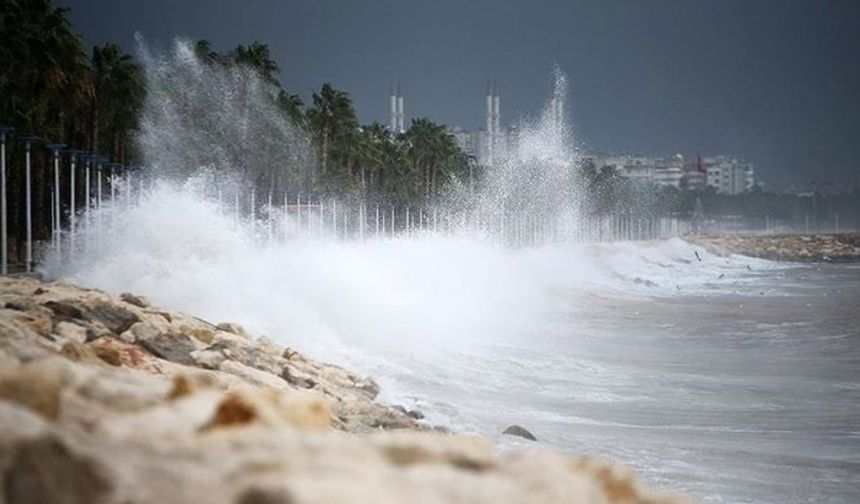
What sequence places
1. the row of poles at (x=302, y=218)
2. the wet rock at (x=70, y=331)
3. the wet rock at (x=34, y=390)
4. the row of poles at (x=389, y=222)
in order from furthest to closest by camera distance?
the row of poles at (x=389, y=222)
the row of poles at (x=302, y=218)
the wet rock at (x=70, y=331)
the wet rock at (x=34, y=390)

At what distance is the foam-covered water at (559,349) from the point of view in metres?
12.9

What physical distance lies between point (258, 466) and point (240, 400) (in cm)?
73

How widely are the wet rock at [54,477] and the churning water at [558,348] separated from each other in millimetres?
7893

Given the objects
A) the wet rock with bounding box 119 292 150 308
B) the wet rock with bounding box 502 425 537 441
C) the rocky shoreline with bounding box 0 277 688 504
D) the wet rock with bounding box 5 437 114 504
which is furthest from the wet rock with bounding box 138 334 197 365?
the wet rock with bounding box 5 437 114 504

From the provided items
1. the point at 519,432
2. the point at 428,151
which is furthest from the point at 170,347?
the point at 428,151

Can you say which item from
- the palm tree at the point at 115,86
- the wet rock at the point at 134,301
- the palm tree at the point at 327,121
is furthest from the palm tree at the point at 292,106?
the wet rock at the point at 134,301

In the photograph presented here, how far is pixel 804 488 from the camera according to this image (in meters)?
11.1

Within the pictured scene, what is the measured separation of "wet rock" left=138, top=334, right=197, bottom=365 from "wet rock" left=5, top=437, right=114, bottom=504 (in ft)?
Result: 28.5

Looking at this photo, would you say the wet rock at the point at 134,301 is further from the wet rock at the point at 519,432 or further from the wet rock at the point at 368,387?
the wet rock at the point at 519,432

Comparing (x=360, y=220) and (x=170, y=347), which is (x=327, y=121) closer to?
(x=360, y=220)

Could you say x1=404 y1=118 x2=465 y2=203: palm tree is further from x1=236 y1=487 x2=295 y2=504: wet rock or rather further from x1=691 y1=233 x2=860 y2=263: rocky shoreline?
x1=236 y1=487 x2=295 y2=504: wet rock

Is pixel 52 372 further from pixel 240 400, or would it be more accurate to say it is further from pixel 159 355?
pixel 159 355

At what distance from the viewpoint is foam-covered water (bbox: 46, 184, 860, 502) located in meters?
12.9

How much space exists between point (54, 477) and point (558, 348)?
2168 cm
